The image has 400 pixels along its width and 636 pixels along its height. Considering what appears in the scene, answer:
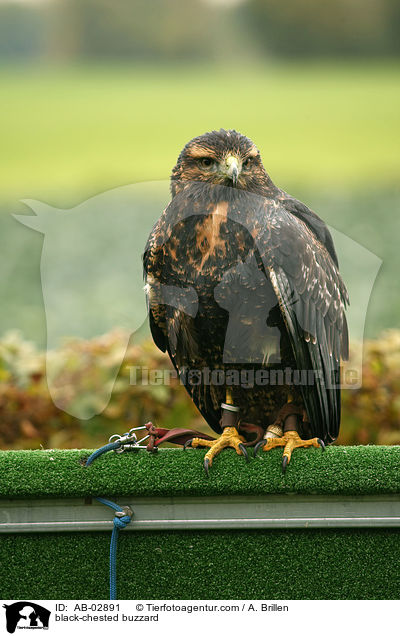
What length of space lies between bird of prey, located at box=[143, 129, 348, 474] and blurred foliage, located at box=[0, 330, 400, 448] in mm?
875

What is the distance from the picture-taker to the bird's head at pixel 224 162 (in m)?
2.33

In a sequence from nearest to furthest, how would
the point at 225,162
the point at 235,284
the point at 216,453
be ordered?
the point at 216,453 < the point at 235,284 < the point at 225,162

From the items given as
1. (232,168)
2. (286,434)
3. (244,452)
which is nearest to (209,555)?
(244,452)

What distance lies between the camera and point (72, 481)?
1.83 meters

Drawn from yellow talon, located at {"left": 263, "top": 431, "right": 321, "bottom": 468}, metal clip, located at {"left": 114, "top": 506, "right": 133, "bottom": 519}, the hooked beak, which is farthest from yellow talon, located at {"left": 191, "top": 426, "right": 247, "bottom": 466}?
the hooked beak

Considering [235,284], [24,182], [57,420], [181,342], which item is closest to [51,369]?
[57,420]

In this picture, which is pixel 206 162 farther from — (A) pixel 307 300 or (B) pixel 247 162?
(A) pixel 307 300

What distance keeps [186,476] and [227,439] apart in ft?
1.19

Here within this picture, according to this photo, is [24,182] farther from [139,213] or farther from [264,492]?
[264,492]

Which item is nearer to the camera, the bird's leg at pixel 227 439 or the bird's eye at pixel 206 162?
the bird's leg at pixel 227 439

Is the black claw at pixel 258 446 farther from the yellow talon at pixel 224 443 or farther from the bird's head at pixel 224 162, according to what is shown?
the bird's head at pixel 224 162

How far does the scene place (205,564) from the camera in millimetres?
1812
